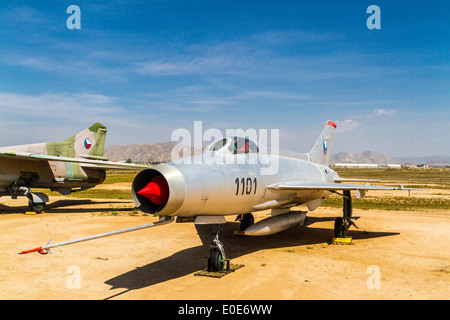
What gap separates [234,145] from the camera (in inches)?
404

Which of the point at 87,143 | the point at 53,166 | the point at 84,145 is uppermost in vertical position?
the point at 87,143

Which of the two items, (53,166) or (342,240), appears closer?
(342,240)

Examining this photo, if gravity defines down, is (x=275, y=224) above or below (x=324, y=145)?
below

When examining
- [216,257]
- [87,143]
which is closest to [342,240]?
[216,257]

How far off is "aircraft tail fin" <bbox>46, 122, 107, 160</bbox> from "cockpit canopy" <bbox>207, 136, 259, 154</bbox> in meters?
17.8

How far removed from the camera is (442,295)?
7758 millimetres

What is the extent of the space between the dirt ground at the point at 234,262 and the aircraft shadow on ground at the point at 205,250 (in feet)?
0.09

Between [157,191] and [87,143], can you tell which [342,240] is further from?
[87,143]

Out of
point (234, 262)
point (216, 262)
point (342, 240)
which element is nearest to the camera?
point (216, 262)

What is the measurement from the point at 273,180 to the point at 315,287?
3.81 meters

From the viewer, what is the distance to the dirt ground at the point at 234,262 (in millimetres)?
7883

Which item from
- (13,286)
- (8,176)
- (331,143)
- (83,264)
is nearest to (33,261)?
(83,264)

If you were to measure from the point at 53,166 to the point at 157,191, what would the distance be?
18009mm
